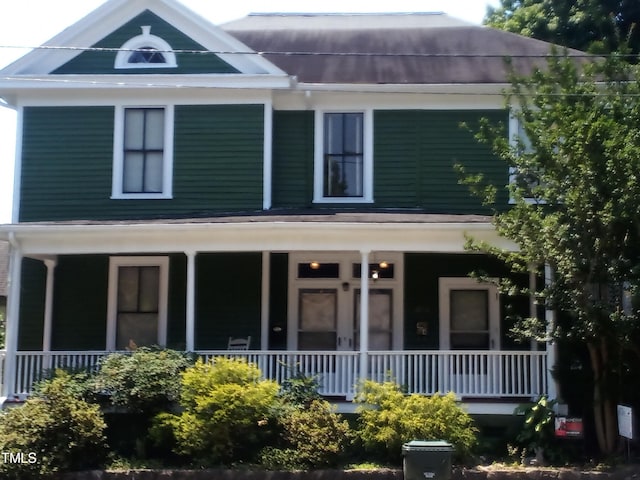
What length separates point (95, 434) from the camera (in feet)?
39.3

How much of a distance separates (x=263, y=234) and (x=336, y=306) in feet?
9.03

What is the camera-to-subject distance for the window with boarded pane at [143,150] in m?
15.9

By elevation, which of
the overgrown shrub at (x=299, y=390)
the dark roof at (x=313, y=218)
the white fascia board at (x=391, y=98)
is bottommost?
the overgrown shrub at (x=299, y=390)

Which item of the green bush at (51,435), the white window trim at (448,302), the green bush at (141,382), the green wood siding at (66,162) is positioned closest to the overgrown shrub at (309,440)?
the green bush at (141,382)

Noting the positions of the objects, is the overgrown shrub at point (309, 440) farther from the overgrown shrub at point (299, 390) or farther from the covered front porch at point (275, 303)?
the covered front porch at point (275, 303)

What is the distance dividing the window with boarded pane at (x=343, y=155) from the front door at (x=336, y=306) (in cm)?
139

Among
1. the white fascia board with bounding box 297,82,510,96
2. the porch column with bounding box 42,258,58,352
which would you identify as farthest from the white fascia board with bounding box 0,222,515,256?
the white fascia board with bounding box 297,82,510,96

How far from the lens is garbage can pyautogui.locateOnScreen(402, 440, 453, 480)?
35.6 feet

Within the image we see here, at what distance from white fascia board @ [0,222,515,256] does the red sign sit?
281 centimetres

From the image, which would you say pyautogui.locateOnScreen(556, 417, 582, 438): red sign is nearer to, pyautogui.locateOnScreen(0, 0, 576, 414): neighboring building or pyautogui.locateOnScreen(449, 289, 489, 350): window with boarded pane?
pyautogui.locateOnScreen(0, 0, 576, 414): neighboring building

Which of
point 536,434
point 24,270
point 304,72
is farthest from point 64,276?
A: point 536,434

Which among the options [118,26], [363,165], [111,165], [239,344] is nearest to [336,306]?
[239,344]

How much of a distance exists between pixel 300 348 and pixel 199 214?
307cm

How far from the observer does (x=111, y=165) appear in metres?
15.9
